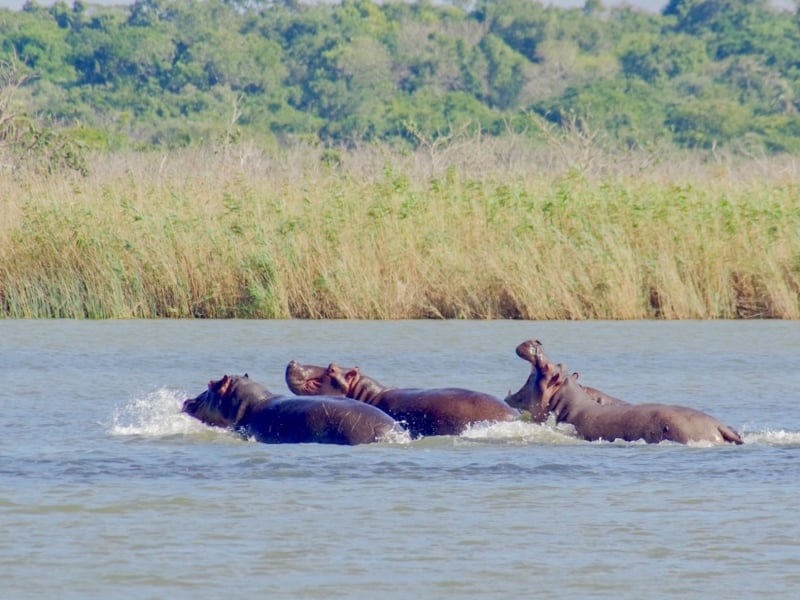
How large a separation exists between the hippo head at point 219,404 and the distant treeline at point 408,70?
32.2 m

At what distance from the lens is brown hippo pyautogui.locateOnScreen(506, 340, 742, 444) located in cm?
836

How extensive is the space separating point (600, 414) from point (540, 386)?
35 cm

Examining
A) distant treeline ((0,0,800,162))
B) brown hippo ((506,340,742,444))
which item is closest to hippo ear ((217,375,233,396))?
brown hippo ((506,340,742,444))

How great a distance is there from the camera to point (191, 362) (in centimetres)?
1240

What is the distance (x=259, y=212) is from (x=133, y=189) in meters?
1.52

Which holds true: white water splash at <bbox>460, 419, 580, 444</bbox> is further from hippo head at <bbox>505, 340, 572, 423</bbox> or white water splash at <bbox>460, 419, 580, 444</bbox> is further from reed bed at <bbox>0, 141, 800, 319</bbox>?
reed bed at <bbox>0, 141, 800, 319</bbox>

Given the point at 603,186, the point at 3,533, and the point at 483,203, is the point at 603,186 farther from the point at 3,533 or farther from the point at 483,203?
the point at 3,533

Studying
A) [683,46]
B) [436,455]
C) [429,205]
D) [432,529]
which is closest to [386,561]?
[432,529]

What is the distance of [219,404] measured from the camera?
8.95m

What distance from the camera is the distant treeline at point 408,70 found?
4562cm

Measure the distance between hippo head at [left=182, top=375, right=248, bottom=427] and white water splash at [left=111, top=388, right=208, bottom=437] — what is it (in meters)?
0.08

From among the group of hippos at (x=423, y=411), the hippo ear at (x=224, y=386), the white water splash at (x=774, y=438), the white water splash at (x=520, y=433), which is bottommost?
the white water splash at (x=774, y=438)

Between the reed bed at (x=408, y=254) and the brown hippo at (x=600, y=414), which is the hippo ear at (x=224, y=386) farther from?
the reed bed at (x=408, y=254)

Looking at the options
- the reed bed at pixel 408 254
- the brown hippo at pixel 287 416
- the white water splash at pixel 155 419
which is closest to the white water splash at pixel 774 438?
the brown hippo at pixel 287 416
